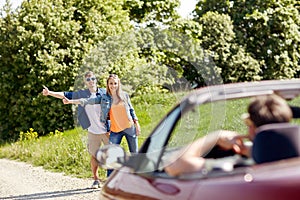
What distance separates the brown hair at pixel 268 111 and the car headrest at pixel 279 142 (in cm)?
10

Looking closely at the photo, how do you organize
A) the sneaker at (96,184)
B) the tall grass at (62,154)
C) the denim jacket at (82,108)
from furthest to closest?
1. the tall grass at (62,154)
2. the sneaker at (96,184)
3. the denim jacket at (82,108)

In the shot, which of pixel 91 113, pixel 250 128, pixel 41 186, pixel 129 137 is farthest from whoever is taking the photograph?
pixel 41 186

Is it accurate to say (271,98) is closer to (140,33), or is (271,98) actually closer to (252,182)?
(252,182)

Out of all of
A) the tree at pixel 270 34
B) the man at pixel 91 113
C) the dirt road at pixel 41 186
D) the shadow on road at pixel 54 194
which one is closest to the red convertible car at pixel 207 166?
the man at pixel 91 113

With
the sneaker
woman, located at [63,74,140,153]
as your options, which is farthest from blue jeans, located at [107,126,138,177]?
the sneaker

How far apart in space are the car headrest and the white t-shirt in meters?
4.48

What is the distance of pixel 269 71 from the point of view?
132 ft

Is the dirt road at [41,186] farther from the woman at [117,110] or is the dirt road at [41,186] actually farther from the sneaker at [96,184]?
the woman at [117,110]

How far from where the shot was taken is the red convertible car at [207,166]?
285 cm

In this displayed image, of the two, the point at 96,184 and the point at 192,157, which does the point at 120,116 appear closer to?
the point at 96,184

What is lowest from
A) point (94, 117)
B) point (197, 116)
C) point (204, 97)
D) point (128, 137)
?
point (128, 137)

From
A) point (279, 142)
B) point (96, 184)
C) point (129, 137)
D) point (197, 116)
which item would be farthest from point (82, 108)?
point (279, 142)

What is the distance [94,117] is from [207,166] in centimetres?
484

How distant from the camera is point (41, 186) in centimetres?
1067
